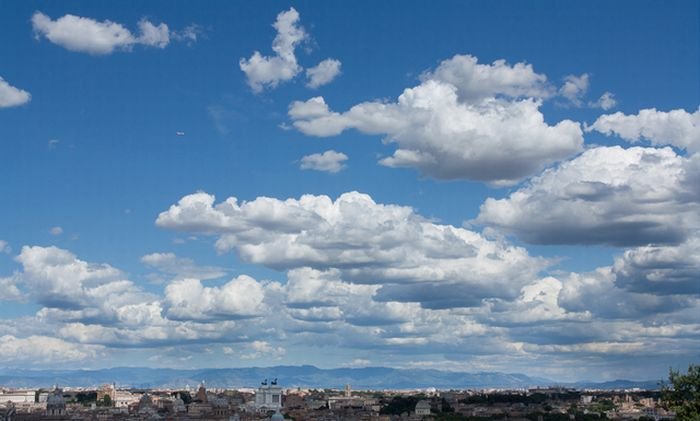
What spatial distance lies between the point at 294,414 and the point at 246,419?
22.5m

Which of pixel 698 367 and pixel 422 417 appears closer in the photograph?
pixel 698 367

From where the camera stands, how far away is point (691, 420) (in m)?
56.0

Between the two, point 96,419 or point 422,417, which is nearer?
point 96,419

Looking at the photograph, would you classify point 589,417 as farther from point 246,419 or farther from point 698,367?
point 698,367

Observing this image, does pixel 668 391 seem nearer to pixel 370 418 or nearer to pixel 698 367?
pixel 698 367

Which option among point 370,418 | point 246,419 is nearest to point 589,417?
point 370,418

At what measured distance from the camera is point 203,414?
638 ft

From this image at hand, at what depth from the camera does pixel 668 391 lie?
62.6 meters

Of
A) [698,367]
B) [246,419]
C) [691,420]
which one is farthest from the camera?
[246,419]

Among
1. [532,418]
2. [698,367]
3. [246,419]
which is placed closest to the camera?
[698,367]

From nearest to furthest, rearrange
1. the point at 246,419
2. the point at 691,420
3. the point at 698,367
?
the point at 691,420 < the point at 698,367 < the point at 246,419

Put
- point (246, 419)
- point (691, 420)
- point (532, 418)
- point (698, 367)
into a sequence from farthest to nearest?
point (532, 418)
point (246, 419)
point (698, 367)
point (691, 420)

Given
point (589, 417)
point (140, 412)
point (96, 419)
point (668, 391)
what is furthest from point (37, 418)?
point (668, 391)

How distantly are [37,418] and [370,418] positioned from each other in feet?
181
